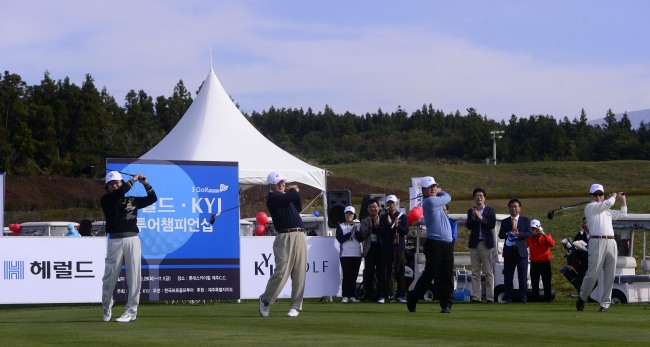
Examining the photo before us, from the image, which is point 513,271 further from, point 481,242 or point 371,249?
point 371,249

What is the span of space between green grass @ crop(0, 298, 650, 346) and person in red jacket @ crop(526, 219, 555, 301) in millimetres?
3083

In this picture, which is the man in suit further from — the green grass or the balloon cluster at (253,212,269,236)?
the balloon cluster at (253,212,269,236)

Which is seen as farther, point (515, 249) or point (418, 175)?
point (418, 175)

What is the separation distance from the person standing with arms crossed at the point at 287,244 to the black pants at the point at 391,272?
18.5 feet

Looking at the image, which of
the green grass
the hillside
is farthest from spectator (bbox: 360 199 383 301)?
the hillside

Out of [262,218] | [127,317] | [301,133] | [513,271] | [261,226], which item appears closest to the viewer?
[127,317]

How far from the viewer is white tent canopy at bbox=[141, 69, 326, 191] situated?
86.2 feet

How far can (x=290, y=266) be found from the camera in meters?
15.7

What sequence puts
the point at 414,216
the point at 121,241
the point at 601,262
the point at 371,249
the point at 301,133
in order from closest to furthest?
1. the point at 121,241
2. the point at 601,262
3. the point at 371,249
4. the point at 414,216
5. the point at 301,133

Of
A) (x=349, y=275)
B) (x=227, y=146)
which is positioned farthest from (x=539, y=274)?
(x=227, y=146)

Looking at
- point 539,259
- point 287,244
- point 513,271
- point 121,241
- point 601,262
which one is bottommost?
point 513,271

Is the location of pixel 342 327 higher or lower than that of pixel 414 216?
lower

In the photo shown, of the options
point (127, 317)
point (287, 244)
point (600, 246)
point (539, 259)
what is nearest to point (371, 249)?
point (539, 259)

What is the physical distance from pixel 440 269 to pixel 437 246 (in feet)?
1.11
